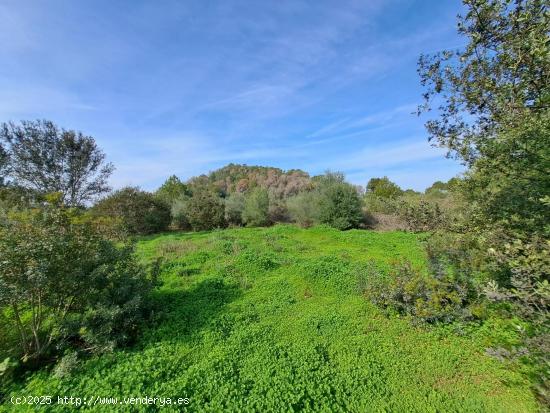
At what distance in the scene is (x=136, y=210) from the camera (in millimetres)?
18516

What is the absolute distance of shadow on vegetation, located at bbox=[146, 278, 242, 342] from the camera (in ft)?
16.4

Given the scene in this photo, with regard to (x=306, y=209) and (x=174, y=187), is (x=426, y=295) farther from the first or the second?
(x=174, y=187)

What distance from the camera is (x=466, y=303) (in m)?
5.73

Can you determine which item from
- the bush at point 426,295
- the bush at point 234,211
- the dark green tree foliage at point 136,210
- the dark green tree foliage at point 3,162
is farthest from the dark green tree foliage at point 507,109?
the dark green tree foliage at point 3,162

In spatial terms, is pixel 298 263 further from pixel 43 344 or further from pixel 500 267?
pixel 43 344

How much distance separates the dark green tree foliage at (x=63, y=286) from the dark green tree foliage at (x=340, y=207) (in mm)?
14890

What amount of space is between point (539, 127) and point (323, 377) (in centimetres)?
429

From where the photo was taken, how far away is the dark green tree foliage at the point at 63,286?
12.6 feet

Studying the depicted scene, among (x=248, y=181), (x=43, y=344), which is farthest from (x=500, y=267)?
(x=248, y=181)

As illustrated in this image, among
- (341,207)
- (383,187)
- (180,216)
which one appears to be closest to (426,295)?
(341,207)

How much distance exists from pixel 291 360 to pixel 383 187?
3520cm

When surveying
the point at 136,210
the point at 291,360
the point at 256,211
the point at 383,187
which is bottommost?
the point at 291,360

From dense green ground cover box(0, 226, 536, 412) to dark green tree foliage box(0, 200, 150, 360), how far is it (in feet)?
1.91

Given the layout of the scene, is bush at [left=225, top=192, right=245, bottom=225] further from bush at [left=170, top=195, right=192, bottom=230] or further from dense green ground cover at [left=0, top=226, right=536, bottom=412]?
dense green ground cover at [left=0, top=226, right=536, bottom=412]
